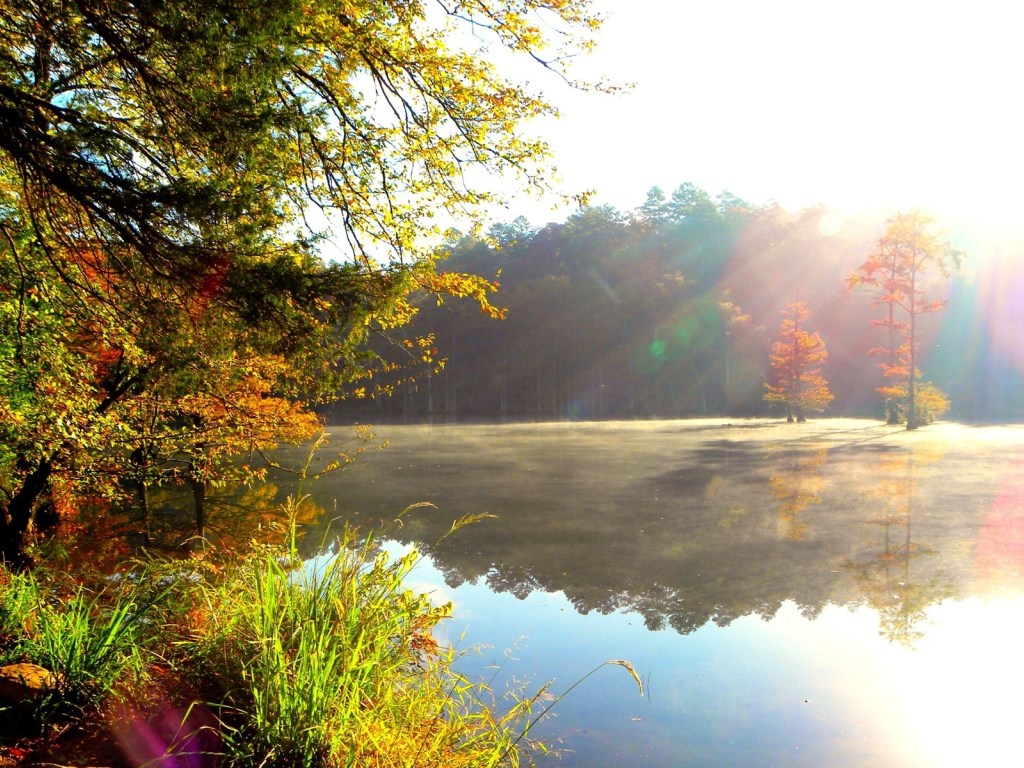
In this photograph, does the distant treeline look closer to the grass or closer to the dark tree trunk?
the dark tree trunk

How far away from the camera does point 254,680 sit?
10.0 feet

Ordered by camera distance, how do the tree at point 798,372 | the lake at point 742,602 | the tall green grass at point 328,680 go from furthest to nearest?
the tree at point 798,372
the lake at point 742,602
the tall green grass at point 328,680

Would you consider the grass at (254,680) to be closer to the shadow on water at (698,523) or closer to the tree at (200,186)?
the tree at (200,186)

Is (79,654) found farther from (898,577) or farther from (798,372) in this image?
(798,372)

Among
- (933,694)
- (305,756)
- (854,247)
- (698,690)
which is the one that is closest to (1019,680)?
(933,694)

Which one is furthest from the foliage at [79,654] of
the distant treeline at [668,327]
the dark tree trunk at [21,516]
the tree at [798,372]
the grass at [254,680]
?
the distant treeline at [668,327]

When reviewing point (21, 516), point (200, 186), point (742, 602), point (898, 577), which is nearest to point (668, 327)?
point (898, 577)

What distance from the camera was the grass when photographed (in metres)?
2.80

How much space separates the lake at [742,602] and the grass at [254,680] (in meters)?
1.24

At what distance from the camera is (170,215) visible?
13.1 feet

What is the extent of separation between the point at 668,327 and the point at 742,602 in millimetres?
48718

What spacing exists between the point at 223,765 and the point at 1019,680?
5.06 m

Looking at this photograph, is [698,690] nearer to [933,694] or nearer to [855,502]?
[933,694]

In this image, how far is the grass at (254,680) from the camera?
2.80 metres
